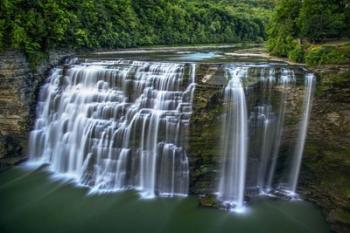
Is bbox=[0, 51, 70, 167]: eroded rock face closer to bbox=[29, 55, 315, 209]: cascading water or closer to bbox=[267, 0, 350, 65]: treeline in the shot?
bbox=[29, 55, 315, 209]: cascading water

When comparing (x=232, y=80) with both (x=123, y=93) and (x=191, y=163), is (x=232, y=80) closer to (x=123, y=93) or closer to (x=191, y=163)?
(x=191, y=163)

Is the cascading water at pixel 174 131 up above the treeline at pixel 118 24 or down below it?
below

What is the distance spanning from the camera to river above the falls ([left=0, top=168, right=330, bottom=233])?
1623 centimetres

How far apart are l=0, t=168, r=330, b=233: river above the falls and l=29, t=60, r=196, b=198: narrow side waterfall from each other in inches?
44.0

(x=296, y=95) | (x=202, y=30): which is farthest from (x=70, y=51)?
(x=202, y=30)

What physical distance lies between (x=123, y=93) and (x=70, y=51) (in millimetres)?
7706

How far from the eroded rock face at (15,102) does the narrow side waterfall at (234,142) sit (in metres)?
10.9

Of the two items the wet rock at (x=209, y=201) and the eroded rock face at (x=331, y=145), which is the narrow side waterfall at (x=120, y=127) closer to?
the wet rock at (x=209, y=201)

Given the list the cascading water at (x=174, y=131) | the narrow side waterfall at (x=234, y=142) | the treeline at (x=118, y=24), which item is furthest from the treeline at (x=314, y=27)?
the treeline at (x=118, y=24)

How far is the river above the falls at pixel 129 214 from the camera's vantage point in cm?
1623

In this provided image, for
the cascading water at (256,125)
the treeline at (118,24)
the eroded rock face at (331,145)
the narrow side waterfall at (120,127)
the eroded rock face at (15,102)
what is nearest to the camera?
the eroded rock face at (331,145)

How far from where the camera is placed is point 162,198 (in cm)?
1858

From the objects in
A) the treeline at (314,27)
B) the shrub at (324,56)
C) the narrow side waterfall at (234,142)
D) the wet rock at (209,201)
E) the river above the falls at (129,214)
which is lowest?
the river above the falls at (129,214)

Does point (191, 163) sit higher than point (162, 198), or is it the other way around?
point (191, 163)
